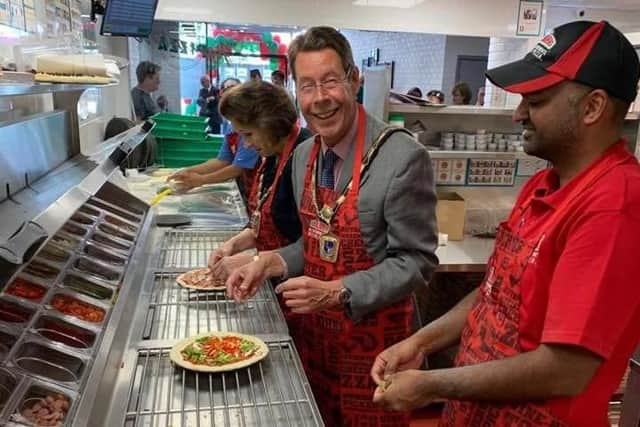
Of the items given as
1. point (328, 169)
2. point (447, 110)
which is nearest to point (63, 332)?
point (328, 169)

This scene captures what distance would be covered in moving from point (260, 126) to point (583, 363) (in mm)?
1740

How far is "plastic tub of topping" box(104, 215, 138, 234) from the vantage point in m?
2.52

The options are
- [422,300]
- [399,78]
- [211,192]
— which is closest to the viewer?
[422,300]

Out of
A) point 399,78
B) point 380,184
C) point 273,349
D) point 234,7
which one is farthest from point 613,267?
point 399,78

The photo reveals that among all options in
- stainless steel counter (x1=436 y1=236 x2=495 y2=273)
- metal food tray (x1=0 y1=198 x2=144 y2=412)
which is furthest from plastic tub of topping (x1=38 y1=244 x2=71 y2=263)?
stainless steel counter (x1=436 y1=236 x2=495 y2=273)

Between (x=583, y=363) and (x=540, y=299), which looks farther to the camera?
(x=540, y=299)

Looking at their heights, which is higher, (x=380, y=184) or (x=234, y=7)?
(x=234, y=7)

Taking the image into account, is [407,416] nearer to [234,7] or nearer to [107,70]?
[107,70]

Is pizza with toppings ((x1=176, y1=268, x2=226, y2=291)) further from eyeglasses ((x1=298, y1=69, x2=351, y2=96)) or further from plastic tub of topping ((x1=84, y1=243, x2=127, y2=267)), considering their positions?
eyeglasses ((x1=298, y1=69, x2=351, y2=96))

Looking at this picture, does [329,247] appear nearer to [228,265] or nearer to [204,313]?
[228,265]

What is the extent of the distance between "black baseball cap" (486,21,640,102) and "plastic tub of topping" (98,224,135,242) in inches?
73.7

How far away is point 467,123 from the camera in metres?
3.57

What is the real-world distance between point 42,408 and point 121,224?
1485 mm

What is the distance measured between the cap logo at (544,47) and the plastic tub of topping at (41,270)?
5.34 ft
